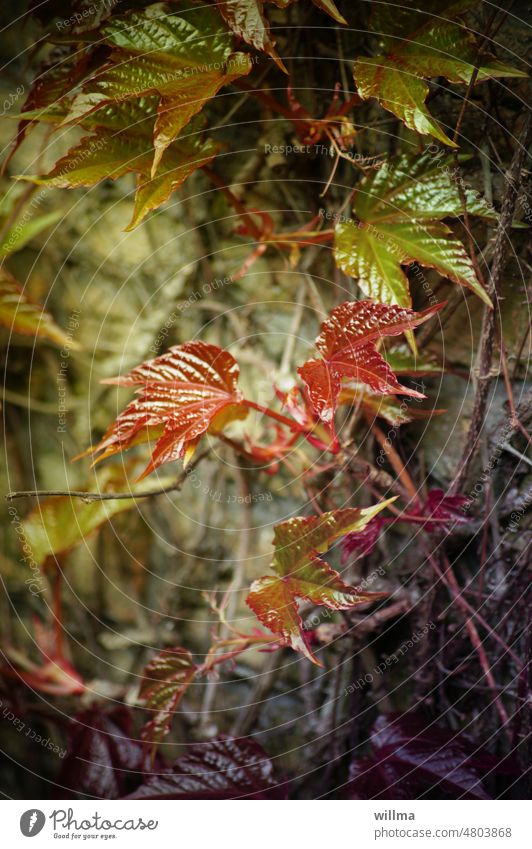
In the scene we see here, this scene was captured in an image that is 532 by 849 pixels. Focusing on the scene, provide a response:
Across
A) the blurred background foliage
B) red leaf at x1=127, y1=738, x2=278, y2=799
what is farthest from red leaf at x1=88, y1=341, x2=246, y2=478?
red leaf at x1=127, y1=738, x2=278, y2=799

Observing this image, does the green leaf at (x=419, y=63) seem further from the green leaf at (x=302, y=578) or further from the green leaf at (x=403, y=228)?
the green leaf at (x=302, y=578)

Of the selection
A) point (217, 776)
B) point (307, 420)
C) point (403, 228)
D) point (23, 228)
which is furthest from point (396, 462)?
point (23, 228)

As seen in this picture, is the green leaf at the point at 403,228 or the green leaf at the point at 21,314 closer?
the green leaf at the point at 403,228

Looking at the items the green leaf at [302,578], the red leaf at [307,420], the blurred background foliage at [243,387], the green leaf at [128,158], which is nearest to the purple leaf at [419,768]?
the blurred background foliage at [243,387]

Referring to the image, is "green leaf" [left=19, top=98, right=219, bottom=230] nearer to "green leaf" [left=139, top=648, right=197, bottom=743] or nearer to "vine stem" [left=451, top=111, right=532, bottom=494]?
"vine stem" [left=451, top=111, right=532, bottom=494]

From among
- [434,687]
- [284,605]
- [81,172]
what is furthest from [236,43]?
[434,687]
